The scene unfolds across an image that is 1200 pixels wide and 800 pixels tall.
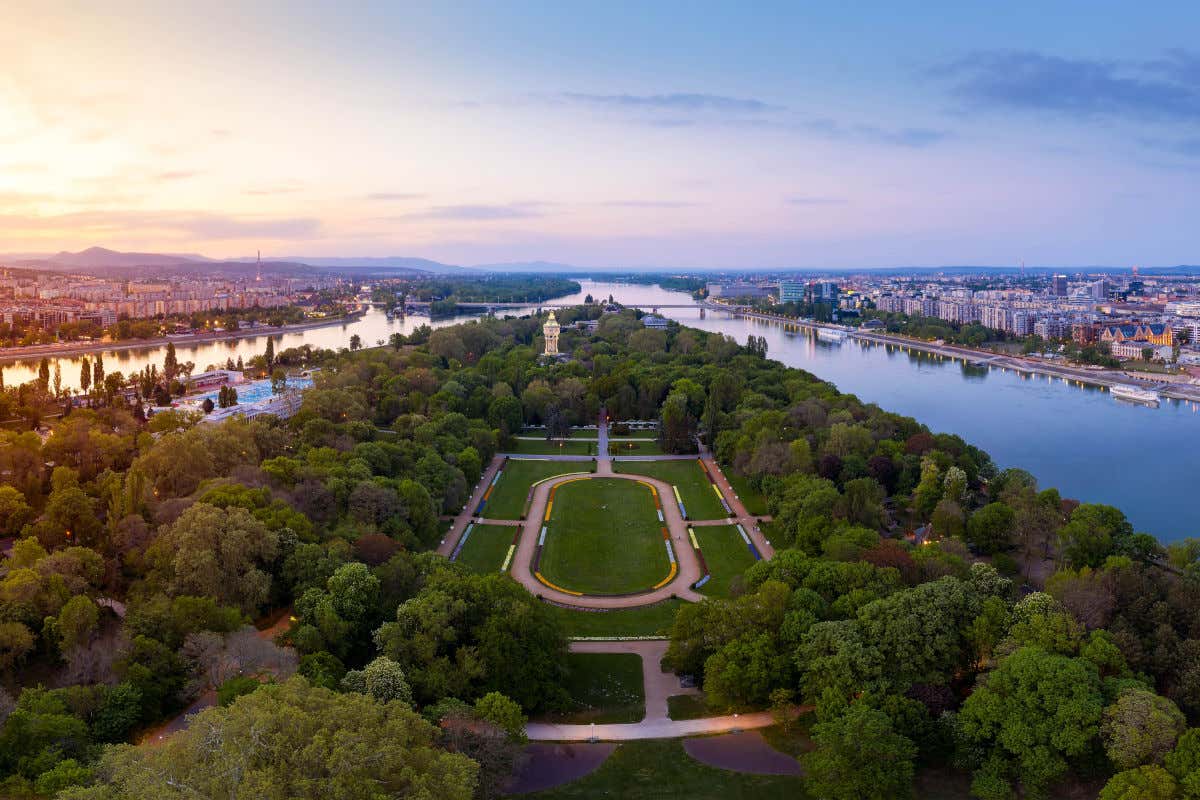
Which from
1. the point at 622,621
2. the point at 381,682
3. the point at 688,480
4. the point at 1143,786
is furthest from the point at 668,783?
the point at 688,480

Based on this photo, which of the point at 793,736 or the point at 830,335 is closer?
the point at 793,736

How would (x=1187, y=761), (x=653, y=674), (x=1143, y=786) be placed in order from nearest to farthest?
(x=1143, y=786) → (x=1187, y=761) → (x=653, y=674)

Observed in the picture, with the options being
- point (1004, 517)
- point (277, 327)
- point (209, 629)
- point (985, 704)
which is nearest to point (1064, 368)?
point (1004, 517)

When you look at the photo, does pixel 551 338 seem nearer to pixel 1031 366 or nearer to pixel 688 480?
pixel 688 480

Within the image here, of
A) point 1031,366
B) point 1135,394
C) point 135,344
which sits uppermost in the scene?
point 135,344

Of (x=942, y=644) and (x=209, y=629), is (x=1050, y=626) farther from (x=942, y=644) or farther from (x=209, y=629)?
(x=209, y=629)

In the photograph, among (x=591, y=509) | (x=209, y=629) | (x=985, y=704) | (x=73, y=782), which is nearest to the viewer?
(x=73, y=782)

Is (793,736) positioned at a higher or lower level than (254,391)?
lower

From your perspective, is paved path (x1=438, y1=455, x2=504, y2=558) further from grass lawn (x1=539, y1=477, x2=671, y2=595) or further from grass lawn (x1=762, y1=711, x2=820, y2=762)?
grass lawn (x1=762, y1=711, x2=820, y2=762)
